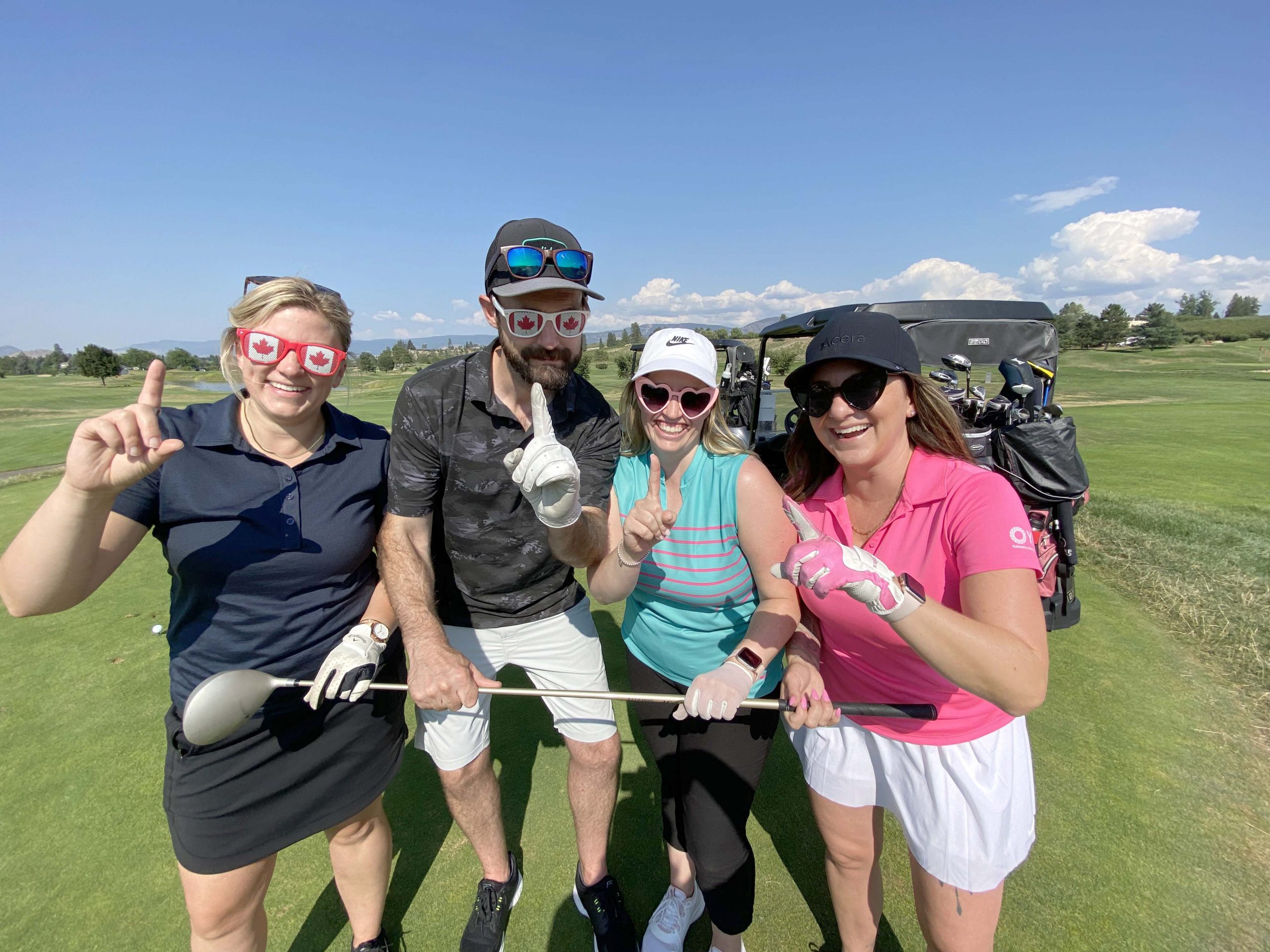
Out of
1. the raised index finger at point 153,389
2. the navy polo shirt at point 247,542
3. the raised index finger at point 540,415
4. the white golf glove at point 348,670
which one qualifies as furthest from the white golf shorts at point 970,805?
the raised index finger at point 153,389

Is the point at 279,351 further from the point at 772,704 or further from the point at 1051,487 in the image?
the point at 1051,487

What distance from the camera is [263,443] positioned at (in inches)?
75.4

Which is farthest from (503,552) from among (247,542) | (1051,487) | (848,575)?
(1051,487)

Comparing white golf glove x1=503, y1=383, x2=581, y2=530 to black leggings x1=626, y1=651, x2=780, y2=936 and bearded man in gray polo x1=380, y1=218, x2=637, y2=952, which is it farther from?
black leggings x1=626, y1=651, x2=780, y2=936

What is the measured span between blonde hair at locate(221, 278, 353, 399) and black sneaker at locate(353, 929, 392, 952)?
2.17m

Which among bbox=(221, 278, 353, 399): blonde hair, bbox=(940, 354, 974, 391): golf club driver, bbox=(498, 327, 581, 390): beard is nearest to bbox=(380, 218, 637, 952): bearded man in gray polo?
bbox=(498, 327, 581, 390): beard

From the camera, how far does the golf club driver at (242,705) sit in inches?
62.7

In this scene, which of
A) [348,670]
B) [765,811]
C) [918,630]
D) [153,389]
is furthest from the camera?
[765,811]

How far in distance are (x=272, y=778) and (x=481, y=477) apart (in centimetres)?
126

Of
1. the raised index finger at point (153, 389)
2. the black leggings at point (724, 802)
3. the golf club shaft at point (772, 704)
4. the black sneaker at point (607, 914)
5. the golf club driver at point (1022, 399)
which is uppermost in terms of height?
the raised index finger at point (153, 389)

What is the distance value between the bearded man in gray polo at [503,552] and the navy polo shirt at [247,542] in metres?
0.21

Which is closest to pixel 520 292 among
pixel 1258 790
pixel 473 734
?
pixel 473 734

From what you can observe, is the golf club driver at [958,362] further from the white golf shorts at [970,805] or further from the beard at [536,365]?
the beard at [536,365]

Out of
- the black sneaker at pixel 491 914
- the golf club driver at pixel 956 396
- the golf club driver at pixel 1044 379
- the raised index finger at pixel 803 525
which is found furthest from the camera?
the golf club driver at pixel 956 396
